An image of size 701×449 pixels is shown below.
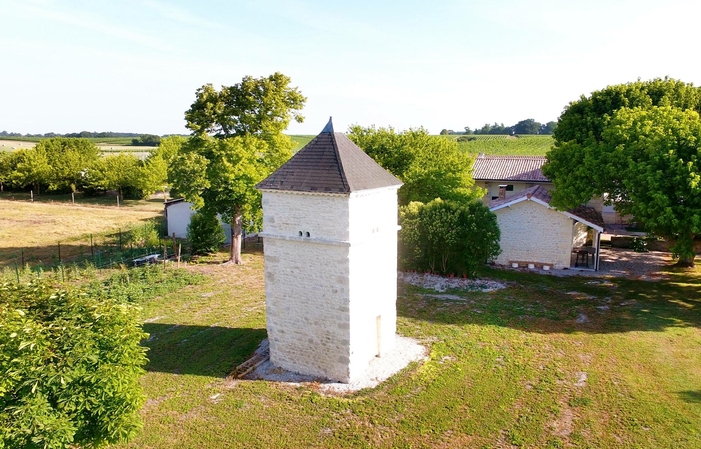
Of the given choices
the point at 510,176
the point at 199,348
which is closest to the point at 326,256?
the point at 199,348

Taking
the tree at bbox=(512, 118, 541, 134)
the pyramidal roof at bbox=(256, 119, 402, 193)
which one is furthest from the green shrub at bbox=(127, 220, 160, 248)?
the tree at bbox=(512, 118, 541, 134)

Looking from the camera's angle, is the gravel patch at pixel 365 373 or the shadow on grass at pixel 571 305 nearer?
the gravel patch at pixel 365 373

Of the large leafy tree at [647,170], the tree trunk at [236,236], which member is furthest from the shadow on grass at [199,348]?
the large leafy tree at [647,170]

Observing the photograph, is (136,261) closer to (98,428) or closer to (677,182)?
(98,428)

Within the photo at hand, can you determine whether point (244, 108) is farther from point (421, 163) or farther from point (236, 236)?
point (421, 163)

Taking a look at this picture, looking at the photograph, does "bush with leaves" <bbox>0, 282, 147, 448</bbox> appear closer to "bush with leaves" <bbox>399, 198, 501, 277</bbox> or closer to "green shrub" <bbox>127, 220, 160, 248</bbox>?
"bush with leaves" <bbox>399, 198, 501, 277</bbox>

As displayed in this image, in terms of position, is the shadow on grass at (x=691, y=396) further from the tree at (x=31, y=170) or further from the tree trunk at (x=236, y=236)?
the tree at (x=31, y=170)

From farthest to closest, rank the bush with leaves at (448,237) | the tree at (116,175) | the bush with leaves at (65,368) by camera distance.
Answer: the tree at (116,175) < the bush with leaves at (448,237) < the bush with leaves at (65,368)

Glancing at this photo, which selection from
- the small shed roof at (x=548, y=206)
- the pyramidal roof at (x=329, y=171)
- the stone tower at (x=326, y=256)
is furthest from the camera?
the small shed roof at (x=548, y=206)
